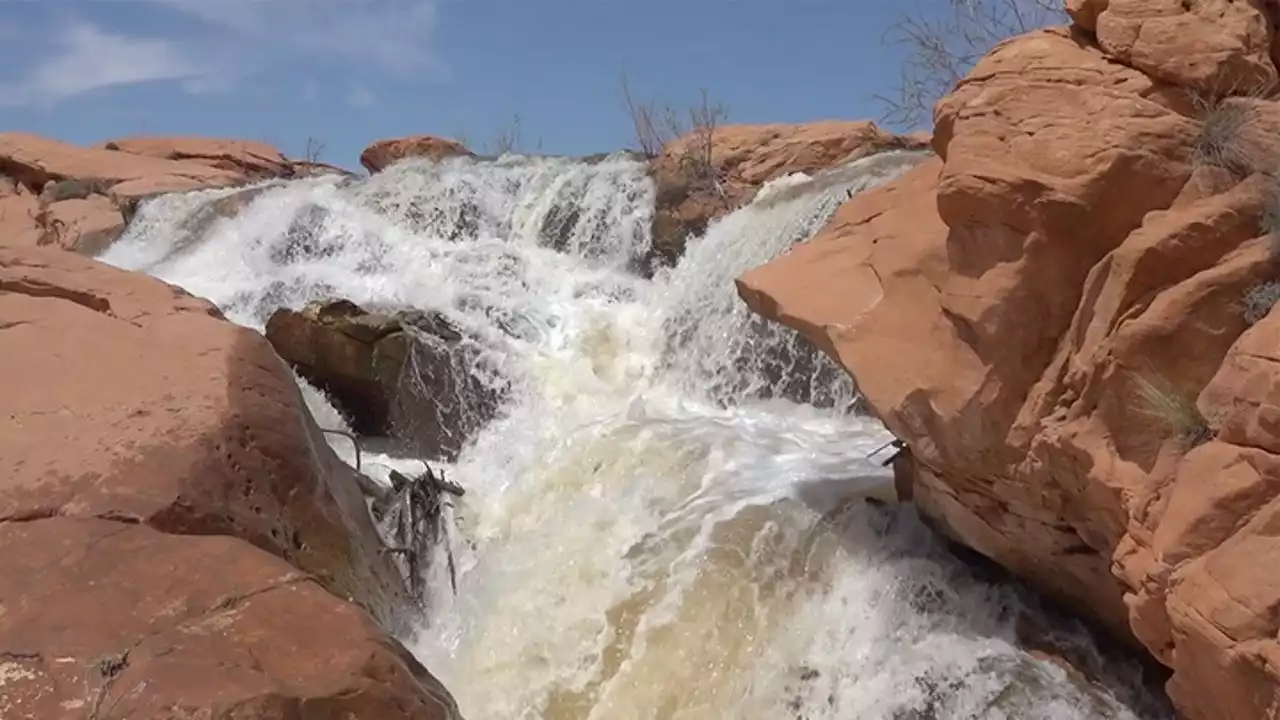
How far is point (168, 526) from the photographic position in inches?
166

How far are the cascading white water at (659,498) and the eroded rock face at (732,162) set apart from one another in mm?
329

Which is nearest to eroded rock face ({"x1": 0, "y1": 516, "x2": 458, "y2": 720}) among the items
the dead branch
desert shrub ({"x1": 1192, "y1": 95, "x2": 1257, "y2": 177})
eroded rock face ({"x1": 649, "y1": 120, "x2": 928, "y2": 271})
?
the dead branch

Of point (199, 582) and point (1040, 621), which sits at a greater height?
point (199, 582)

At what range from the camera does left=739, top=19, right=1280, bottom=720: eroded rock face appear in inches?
152

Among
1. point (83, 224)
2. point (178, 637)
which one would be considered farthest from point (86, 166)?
point (178, 637)

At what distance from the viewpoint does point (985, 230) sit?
16.4 feet

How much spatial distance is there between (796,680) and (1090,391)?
6.16ft

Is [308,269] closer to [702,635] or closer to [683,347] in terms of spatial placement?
[683,347]

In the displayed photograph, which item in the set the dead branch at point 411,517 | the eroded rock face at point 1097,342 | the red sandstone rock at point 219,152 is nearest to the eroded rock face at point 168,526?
the dead branch at point 411,517

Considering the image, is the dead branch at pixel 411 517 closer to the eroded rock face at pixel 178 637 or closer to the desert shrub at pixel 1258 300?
the eroded rock face at pixel 178 637

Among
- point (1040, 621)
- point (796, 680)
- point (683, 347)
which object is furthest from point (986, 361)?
point (683, 347)

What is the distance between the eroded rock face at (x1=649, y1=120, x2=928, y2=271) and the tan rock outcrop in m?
6.47

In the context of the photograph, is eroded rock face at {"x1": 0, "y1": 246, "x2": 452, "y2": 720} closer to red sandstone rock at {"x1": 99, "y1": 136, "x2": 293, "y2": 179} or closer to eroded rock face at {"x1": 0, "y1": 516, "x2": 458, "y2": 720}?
eroded rock face at {"x1": 0, "y1": 516, "x2": 458, "y2": 720}

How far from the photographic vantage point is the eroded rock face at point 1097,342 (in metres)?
3.87
